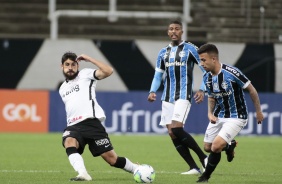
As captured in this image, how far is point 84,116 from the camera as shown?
36.6ft

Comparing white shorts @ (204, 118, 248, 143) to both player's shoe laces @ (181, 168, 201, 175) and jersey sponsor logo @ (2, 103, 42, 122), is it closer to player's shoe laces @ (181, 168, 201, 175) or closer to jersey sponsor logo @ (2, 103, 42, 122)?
player's shoe laces @ (181, 168, 201, 175)

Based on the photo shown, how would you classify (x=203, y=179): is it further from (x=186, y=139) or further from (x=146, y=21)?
(x=146, y=21)

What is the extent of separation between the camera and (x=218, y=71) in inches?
437

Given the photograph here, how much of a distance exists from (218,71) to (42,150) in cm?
697

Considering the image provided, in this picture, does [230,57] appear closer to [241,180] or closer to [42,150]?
[42,150]

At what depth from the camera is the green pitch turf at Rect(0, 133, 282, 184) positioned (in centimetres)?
1143

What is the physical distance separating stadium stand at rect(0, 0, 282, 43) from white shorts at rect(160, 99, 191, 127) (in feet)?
49.0

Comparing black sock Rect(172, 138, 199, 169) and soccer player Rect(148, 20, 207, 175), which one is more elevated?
soccer player Rect(148, 20, 207, 175)

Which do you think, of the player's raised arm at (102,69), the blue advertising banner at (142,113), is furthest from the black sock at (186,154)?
the blue advertising banner at (142,113)

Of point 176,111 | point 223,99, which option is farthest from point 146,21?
point 223,99

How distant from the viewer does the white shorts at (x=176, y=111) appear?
1267cm

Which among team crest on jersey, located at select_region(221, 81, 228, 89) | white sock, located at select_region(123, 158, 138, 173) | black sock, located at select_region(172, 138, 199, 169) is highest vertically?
team crest on jersey, located at select_region(221, 81, 228, 89)

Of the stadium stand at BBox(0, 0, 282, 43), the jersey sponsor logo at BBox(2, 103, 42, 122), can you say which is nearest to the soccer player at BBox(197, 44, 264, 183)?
the jersey sponsor logo at BBox(2, 103, 42, 122)

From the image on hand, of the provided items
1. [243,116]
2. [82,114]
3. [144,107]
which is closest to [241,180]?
[243,116]
